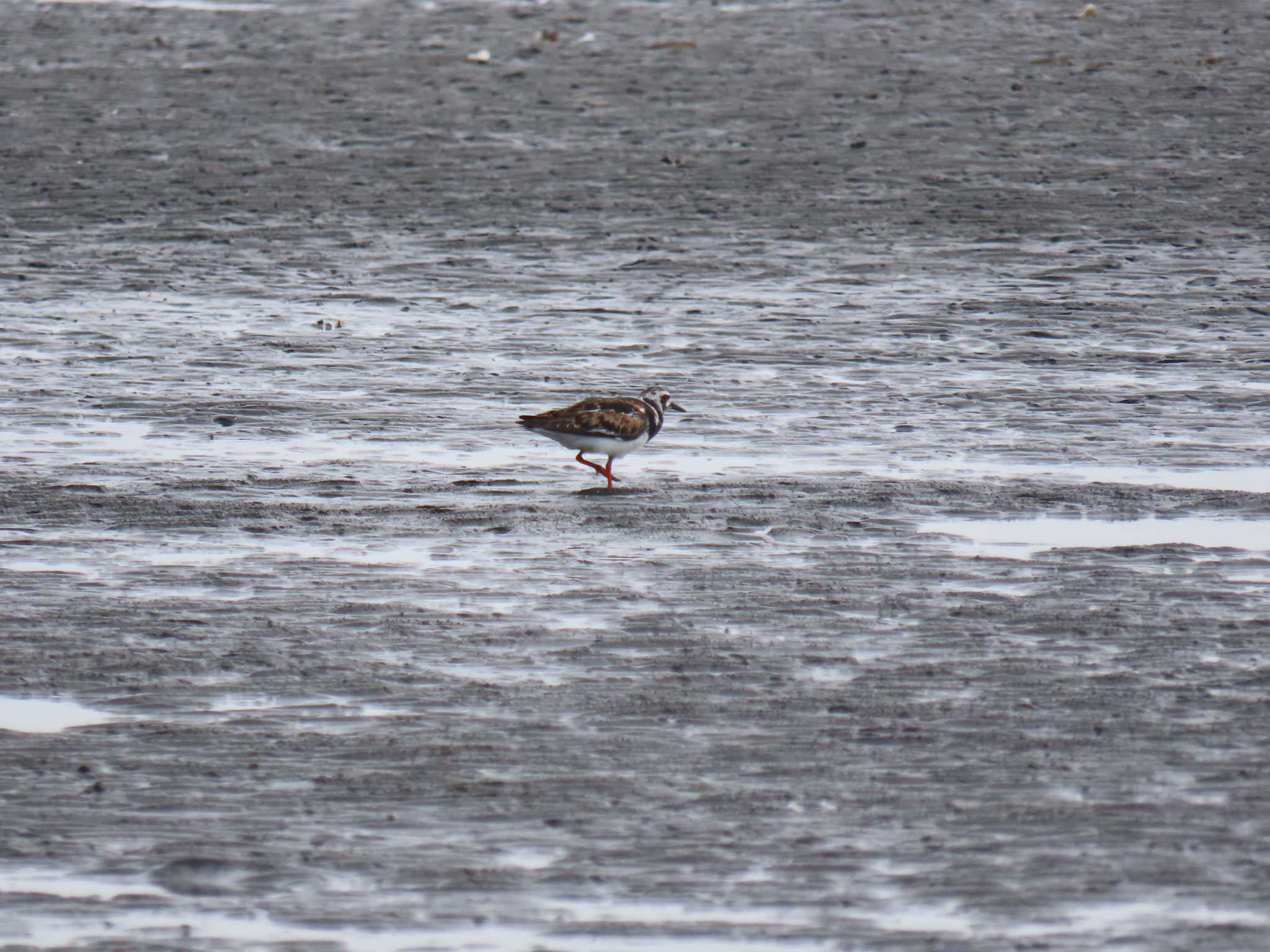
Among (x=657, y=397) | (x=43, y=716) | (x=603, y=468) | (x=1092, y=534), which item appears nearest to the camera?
(x=43, y=716)

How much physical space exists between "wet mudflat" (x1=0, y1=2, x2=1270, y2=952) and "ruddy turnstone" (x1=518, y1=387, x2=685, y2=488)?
220 mm

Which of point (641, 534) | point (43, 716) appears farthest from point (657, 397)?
point (43, 716)

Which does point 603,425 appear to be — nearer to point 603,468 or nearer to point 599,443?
point 599,443

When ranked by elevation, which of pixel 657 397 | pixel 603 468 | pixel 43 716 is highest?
pixel 657 397

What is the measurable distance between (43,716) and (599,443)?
3.54m

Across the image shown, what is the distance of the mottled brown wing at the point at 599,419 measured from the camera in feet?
32.8

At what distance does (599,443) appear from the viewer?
32.9 feet

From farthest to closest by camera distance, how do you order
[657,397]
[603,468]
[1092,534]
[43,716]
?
1. [657,397]
2. [603,468]
3. [1092,534]
4. [43,716]

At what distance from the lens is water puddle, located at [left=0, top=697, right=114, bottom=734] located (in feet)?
22.7

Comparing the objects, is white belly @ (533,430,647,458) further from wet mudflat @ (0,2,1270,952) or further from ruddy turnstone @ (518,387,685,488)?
wet mudflat @ (0,2,1270,952)

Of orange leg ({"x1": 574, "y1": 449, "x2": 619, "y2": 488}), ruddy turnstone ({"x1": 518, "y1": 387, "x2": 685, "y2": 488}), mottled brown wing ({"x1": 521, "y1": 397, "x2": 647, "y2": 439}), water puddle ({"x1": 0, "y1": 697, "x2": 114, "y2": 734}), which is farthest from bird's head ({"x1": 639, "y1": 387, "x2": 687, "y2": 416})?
water puddle ({"x1": 0, "y1": 697, "x2": 114, "y2": 734})

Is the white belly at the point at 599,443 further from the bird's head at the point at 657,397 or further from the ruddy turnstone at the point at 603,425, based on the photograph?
the bird's head at the point at 657,397

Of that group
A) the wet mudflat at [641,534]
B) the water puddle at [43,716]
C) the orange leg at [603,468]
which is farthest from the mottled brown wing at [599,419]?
the water puddle at [43,716]

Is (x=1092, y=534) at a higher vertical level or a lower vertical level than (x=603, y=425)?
lower
